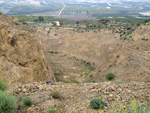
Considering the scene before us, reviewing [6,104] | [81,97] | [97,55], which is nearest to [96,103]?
[81,97]

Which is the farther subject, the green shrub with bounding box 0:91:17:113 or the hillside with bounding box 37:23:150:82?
the hillside with bounding box 37:23:150:82

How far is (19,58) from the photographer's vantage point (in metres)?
11.2

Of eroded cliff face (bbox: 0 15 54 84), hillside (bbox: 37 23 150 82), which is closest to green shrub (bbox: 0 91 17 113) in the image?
eroded cliff face (bbox: 0 15 54 84)

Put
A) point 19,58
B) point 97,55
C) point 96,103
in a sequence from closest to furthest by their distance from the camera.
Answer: point 96,103 < point 19,58 < point 97,55

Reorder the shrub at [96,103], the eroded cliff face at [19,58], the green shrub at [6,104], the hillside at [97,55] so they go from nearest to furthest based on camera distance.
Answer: the green shrub at [6,104] → the shrub at [96,103] → the eroded cliff face at [19,58] → the hillside at [97,55]

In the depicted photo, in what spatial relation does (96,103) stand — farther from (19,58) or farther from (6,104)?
(19,58)

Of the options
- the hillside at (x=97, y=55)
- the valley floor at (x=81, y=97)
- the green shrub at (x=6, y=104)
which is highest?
the green shrub at (x=6, y=104)

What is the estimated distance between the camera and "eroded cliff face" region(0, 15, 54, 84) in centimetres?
959

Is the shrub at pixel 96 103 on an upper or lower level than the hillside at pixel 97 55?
upper

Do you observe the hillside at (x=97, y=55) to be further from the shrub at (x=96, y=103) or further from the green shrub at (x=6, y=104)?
the green shrub at (x=6, y=104)

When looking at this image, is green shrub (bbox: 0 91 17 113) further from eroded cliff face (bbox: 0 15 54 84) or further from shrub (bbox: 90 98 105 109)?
eroded cliff face (bbox: 0 15 54 84)

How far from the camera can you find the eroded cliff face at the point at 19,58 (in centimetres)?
959

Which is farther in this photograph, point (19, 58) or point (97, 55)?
point (97, 55)

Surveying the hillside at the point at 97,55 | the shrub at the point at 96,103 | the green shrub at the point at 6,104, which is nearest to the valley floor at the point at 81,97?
the shrub at the point at 96,103
